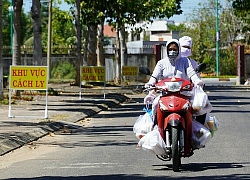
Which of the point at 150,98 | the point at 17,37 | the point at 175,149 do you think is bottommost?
the point at 175,149

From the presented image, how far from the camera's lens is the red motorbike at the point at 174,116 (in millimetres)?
11258

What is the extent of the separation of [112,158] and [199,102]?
7.30 ft

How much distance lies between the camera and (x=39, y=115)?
21.7 m

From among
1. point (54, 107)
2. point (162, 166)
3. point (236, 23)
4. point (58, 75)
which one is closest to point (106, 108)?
point (54, 107)

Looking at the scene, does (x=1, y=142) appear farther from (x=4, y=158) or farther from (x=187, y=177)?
(x=187, y=177)

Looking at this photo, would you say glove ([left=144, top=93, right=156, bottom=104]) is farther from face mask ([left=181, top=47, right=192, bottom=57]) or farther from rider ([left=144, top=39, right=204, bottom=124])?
face mask ([left=181, top=47, right=192, bottom=57])

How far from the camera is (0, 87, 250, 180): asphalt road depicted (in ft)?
36.6

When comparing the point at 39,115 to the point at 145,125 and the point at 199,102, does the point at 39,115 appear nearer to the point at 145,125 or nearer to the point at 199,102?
the point at 145,125

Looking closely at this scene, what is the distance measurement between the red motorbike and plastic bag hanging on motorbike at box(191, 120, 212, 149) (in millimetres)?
145

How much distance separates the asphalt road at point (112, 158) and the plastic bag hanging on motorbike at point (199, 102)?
0.86 m

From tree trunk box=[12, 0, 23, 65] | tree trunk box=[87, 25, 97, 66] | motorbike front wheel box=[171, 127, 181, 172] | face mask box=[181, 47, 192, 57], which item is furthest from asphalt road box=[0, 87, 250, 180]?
tree trunk box=[87, 25, 97, 66]

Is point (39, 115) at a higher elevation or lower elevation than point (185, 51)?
lower

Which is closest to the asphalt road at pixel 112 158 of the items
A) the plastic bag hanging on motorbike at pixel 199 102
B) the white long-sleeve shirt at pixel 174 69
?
the plastic bag hanging on motorbike at pixel 199 102

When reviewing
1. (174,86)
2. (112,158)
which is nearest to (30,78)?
(112,158)
